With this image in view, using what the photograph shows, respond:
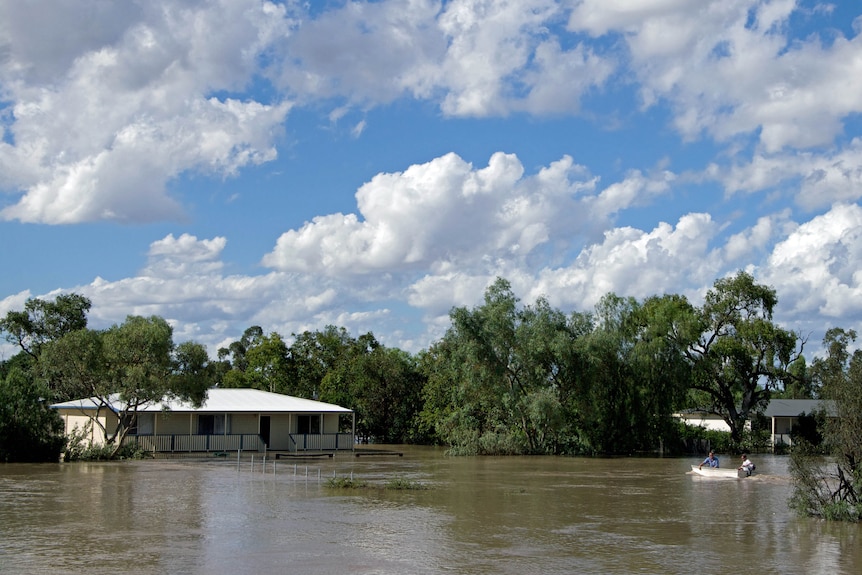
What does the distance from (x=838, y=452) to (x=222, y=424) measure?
33390 millimetres

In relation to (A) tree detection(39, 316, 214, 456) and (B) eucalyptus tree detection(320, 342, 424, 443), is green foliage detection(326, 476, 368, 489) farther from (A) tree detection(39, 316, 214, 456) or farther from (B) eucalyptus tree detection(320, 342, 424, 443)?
(B) eucalyptus tree detection(320, 342, 424, 443)

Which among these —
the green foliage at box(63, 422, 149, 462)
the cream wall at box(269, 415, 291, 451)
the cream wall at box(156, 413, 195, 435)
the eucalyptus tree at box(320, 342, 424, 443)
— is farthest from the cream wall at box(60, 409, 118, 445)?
the eucalyptus tree at box(320, 342, 424, 443)

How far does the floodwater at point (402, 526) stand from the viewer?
51.1ft

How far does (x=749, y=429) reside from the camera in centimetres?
6575

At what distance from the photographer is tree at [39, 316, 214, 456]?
125ft

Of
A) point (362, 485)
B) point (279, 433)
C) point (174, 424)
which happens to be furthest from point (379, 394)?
point (362, 485)

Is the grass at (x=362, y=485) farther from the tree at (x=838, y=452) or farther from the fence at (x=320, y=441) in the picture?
the fence at (x=320, y=441)

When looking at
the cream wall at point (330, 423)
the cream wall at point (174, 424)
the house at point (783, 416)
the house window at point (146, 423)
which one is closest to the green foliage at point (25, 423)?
the house window at point (146, 423)

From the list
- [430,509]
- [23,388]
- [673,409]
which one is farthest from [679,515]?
[673,409]

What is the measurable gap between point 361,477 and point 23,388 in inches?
642

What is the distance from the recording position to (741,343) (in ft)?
208

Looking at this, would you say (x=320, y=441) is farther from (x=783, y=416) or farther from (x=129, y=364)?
(x=783, y=416)

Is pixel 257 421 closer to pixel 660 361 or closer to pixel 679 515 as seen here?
pixel 660 361

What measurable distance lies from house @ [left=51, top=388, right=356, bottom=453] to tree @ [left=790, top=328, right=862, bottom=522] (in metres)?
28.8
